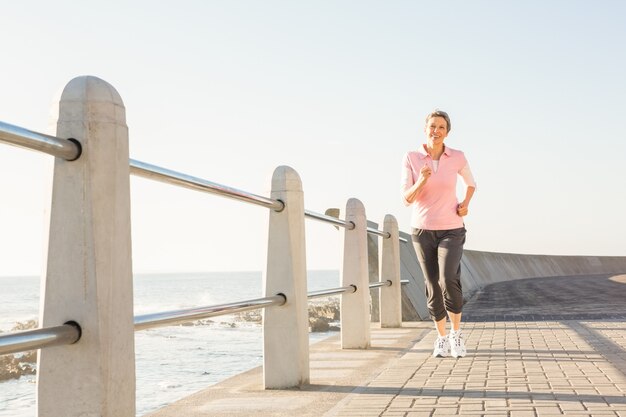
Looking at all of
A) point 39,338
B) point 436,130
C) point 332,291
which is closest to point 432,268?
point 332,291

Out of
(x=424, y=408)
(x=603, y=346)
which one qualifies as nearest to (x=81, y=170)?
(x=424, y=408)

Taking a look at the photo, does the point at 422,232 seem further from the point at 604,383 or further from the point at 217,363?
the point at 217,363

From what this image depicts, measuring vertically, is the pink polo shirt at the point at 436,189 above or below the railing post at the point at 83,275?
above

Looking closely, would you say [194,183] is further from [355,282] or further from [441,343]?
[355,282]

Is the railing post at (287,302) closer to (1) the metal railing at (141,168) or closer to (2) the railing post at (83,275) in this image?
(1) the metal railing at (141,168)

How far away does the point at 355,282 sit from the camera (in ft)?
22.6

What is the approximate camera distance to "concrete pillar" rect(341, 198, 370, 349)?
676 centimetres

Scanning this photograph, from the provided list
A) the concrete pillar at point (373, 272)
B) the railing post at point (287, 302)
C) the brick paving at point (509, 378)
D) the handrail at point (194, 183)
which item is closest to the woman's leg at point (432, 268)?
the brick paving at point (509, 378)

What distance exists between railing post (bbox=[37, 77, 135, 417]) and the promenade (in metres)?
1.55

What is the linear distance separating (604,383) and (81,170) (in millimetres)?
3339

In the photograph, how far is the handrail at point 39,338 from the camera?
1981 millimetres

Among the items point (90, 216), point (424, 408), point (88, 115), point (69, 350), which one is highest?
point (88, 115)

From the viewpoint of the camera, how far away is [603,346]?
6.53 meters

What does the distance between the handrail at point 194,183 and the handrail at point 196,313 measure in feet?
1.69
